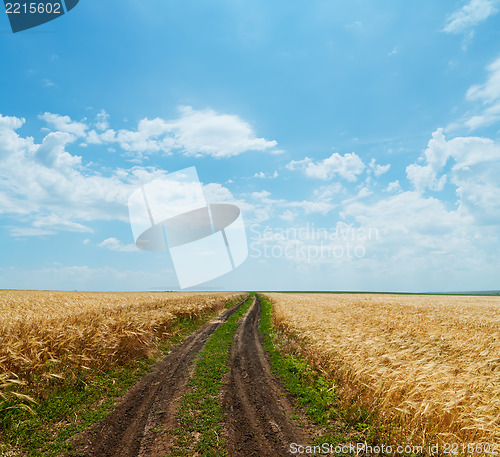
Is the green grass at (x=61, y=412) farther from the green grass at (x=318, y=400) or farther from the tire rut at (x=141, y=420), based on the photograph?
the green grass at (x=318, y=400)

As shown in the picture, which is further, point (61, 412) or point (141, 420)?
point (61, 412)

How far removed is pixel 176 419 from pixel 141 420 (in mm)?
827

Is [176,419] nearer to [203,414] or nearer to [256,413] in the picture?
[203,414]

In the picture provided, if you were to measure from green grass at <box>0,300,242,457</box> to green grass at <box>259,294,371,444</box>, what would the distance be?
16.9 ft

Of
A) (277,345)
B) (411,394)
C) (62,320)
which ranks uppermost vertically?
(62,320)

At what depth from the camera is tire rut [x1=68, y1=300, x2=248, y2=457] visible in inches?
221

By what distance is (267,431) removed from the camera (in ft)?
20.8

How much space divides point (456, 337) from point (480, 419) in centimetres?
646

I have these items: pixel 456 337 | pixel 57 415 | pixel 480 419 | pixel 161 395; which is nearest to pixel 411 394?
pixel 480 419

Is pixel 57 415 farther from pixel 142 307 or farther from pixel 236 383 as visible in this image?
pixel 142 307

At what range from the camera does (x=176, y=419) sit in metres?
6.77

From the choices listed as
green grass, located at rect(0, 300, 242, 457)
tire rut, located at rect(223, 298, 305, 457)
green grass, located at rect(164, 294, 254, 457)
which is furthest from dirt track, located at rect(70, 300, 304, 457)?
green grass, located at rect(0, 300, 242, 457)

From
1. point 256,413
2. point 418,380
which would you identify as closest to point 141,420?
point 256,413

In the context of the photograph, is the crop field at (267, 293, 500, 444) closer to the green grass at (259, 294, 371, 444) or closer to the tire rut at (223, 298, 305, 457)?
the green grass at (259, 294, 371, 444)
